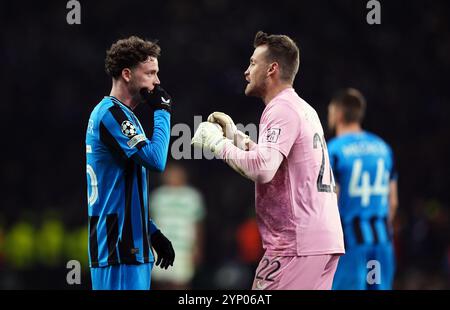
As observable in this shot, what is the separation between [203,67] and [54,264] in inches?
188

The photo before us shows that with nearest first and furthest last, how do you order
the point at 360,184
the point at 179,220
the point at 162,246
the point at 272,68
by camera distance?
the point at 272,68 < the point at 162,246 < the point at 360,184 < the point at 179,220

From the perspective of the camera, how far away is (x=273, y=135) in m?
4.96

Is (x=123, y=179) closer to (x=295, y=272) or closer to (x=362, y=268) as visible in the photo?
(x=295, y=272)

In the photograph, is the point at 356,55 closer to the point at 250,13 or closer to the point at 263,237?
the point at 250,13

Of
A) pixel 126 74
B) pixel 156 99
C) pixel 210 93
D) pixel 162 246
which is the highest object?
pixel 210 93

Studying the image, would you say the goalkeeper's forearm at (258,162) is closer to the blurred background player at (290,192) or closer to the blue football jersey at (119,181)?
the blurred background player at (290,192)

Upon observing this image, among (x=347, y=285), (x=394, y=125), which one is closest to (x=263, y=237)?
(x=347, y=285)

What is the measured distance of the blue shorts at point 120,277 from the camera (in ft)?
16.4

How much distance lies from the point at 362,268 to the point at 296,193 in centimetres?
A: 342

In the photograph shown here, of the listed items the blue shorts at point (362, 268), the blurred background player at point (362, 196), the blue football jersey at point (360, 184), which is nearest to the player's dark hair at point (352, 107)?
the blurred background player at point (362, 196)

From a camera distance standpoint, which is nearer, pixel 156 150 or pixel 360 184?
pixel 156 150

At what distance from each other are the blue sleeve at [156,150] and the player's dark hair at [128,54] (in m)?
0.43

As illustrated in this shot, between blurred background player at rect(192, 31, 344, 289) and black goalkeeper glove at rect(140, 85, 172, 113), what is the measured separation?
303 mm

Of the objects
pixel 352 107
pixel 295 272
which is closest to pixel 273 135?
pixel 295 272
